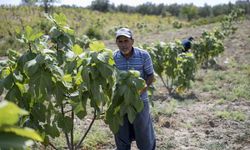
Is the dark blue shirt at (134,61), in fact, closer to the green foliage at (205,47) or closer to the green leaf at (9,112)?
the green leaf at (9,112)

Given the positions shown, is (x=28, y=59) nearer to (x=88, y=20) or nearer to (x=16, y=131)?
(x=16, y=131)

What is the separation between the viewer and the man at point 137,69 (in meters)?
3.54

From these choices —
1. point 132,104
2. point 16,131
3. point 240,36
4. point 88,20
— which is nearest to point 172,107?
point 132,104

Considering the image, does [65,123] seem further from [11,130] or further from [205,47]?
[205,47]

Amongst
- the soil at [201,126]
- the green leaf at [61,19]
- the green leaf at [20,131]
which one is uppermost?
the green leaf at [61,19]

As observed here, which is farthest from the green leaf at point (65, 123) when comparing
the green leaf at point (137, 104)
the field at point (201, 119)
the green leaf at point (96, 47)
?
the field at point (201, 119)

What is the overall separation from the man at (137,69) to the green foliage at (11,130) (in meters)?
2.63

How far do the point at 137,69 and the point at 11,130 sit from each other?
2.79 metres

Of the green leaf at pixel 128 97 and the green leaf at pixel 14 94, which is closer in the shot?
the green leaf at pixel 14 94

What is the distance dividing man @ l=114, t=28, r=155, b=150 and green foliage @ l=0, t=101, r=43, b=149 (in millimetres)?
2629

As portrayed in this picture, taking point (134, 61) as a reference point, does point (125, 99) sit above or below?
below

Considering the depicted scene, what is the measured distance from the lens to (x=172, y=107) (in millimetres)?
7035

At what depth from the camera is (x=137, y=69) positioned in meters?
3.65

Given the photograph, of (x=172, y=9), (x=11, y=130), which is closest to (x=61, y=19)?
(x=11, y=130)
